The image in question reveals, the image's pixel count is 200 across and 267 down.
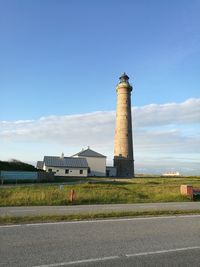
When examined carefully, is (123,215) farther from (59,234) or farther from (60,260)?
(60,260)

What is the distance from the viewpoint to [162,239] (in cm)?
892

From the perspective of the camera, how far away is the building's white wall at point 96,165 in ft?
257

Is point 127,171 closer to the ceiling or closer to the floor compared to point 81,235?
closer to the ceiling

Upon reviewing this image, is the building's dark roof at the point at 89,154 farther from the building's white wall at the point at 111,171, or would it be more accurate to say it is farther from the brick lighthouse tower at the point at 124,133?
the brick lighthouse tower at the point at 124,133

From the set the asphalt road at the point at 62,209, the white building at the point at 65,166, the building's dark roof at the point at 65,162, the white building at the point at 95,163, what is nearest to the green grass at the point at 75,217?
the asphalt road at the point at 62,209

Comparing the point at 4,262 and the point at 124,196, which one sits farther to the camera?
the point at 124,196

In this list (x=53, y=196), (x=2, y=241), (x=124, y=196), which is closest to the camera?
(x=2, y=241)

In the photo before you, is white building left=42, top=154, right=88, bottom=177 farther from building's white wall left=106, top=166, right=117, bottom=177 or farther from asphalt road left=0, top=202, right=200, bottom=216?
asphalt road left=0, top=202, right=200, bottom=216

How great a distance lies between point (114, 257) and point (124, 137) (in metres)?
64.9

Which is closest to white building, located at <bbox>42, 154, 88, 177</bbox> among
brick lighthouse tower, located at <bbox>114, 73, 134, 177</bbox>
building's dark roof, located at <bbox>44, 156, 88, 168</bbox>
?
building's dark roof, located at <bbox>44, 156, 88, 168</bbox>

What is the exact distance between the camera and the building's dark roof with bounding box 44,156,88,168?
241 ft

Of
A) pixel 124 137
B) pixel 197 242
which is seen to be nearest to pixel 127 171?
pixel 124 137

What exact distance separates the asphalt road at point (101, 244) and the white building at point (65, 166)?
6215 cm

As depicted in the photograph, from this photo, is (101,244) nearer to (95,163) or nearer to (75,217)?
(75,217)
